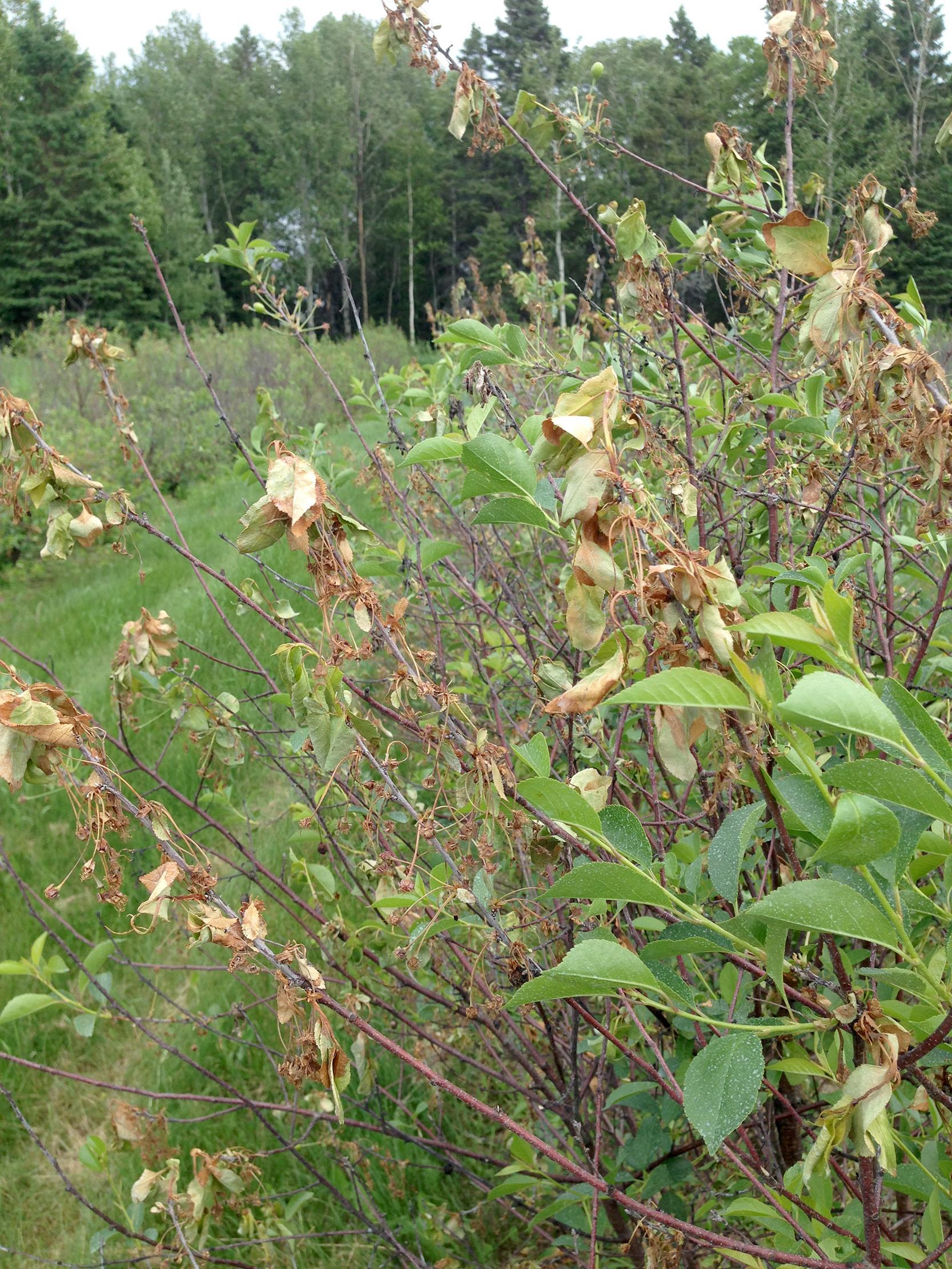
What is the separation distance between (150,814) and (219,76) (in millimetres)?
44103

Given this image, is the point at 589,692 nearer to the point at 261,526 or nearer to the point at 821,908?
the point at 821,908

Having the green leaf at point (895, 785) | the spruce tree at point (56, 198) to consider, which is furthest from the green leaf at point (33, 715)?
the spruce tree at point (56, 198)

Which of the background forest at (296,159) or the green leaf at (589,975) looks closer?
the green leaf at (589,975)

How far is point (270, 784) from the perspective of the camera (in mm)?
3889

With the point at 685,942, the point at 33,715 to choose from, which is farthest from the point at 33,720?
the point at 685,942

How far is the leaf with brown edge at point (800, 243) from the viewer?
72cm

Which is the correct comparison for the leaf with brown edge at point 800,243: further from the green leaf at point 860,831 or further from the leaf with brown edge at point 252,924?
the leaf with brown edge at point 252,924

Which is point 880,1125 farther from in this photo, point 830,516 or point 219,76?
point 219,76

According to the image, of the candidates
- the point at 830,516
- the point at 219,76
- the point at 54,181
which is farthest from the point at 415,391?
the point at 219,76

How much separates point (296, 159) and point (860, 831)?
122ft

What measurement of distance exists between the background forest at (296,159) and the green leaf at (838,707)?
20.9 m

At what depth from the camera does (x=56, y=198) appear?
89.8 feet

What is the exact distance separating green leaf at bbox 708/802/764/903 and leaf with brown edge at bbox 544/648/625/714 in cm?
17

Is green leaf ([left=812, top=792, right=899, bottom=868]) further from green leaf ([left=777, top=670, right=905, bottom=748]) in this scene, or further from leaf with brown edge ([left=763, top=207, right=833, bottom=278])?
leaf with brown edge ([left=763, top=207, right=833, bottom=278])
